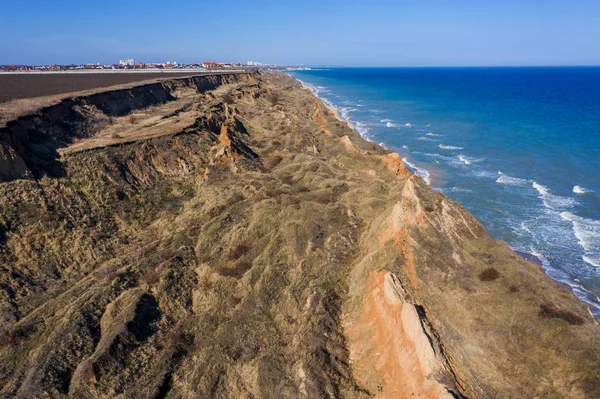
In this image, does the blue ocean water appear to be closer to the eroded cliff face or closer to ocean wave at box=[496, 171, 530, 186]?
ocean wave at box=[496, 171, 530, 186]

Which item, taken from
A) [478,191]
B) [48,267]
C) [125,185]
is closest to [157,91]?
[125,185]

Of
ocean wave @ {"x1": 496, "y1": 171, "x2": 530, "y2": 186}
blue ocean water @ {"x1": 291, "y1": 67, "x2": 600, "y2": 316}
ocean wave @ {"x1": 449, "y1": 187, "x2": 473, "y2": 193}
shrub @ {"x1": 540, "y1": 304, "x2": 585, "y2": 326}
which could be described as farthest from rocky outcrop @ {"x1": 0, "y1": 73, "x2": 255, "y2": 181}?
ocean wave @ {"x1": 496, "y1": 171, "x2": 530, "y2": 186}

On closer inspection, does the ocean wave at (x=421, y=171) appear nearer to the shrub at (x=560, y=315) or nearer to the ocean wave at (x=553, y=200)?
the ocean wave at (x=553, y=200)

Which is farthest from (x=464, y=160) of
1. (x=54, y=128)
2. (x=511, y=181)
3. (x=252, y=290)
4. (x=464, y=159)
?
(x=54, y=128)

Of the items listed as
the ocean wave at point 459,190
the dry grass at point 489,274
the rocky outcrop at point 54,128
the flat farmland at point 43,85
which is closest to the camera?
the dry grass at point 489,274

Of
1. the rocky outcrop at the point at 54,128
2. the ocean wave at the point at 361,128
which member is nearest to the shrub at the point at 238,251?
the rocky outcrop at the point at 54,128

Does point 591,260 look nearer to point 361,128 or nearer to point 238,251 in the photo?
point 238,251
